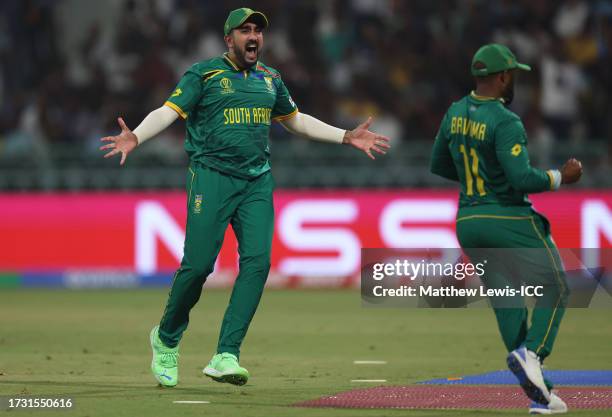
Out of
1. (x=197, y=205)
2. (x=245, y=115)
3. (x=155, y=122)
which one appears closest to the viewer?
(x=155, y=122)

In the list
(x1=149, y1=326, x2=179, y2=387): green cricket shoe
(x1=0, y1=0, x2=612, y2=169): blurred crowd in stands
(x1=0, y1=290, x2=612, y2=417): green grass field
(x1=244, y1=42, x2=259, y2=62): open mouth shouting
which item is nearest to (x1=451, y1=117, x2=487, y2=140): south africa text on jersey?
(x1=0, y1=290, x2=612, y2=417): green grass field

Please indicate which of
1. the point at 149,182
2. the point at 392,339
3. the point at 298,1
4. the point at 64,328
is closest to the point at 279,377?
the point at 392,339

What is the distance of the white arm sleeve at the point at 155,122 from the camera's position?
827 cm

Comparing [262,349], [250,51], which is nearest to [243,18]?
[250,51]

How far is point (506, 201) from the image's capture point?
7316 millimetres

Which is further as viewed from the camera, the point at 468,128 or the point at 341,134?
the point at 341,134

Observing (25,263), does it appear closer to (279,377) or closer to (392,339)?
(392,339)

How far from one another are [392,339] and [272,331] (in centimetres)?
140

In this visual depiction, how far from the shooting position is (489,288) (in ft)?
24.1

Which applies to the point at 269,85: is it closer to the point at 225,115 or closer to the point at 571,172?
the point at 225,115

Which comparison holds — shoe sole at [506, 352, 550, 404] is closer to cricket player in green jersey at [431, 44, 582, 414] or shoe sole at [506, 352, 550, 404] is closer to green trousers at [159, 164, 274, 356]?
cricket player in green jersey at [431, 44, 582, 414]

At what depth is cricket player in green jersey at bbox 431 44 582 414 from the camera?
7137mm

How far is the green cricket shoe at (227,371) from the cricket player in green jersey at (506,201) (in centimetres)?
183

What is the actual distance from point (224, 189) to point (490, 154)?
2.07 meters
